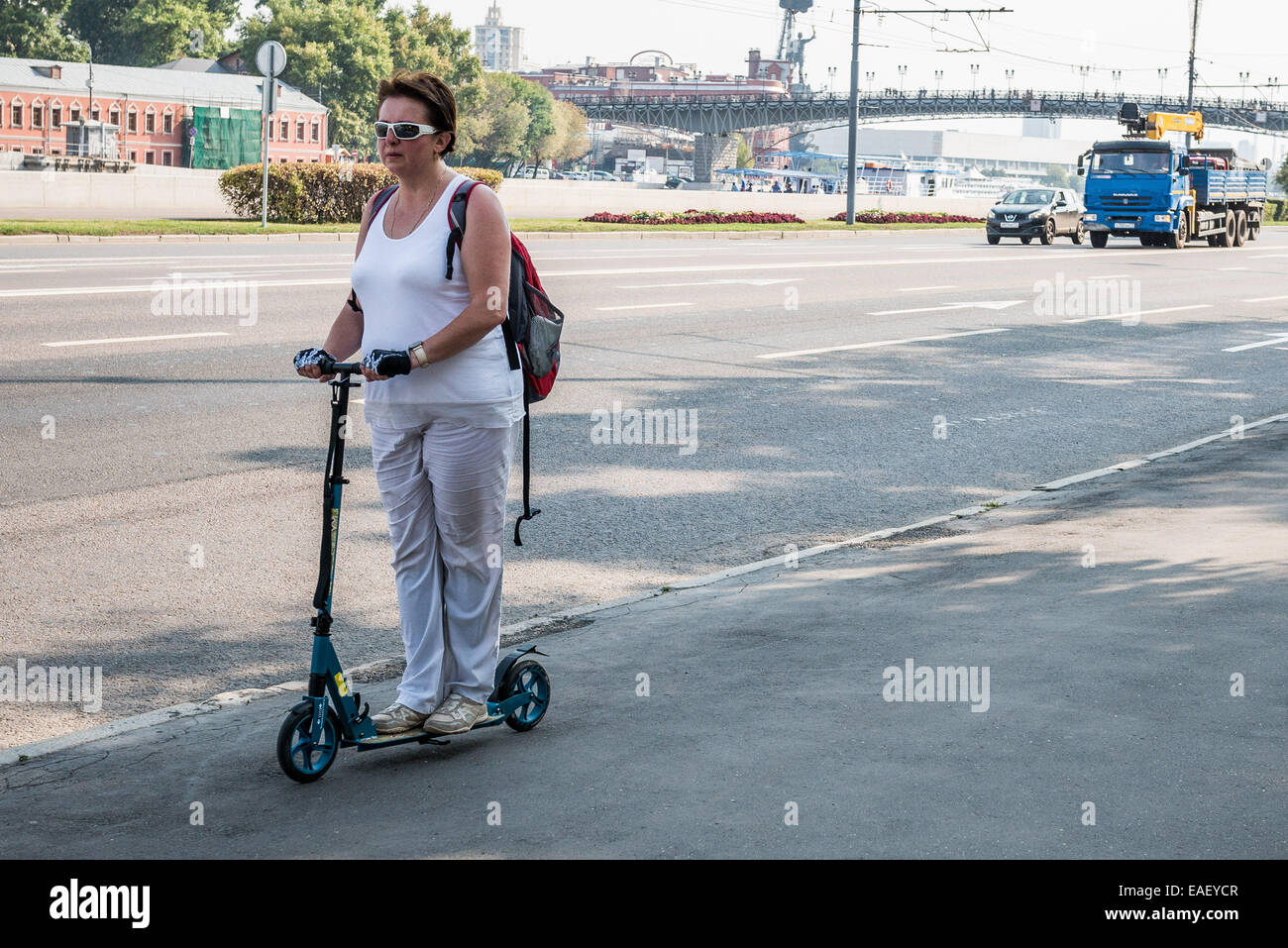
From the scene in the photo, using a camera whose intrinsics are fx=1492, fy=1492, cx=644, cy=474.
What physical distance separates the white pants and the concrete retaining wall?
30.3 meters

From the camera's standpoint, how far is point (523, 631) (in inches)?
232

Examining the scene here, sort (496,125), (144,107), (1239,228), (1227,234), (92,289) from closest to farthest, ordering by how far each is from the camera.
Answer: (92,289) → (1227,234) → (1239,228) → (144,107) → (496,125)

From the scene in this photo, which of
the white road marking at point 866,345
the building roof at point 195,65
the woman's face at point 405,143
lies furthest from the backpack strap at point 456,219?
the building roof at point 195,65

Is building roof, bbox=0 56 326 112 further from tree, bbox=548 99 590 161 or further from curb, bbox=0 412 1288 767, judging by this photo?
curb, bbox=0 412 1288 767

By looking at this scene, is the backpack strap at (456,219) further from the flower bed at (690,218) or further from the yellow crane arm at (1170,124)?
the yellow crane arm at (1170,124)

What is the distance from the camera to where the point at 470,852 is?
378 centimetres

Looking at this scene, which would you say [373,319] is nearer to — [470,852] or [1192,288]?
[470,852]

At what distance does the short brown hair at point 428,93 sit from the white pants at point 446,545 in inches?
33.5

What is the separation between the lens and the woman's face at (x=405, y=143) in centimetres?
416

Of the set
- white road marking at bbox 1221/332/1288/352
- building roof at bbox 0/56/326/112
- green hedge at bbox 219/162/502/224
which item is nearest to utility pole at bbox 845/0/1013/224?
green hedge at bbox 219/162/502/224

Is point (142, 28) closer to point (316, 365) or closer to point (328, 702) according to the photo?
point (316, 365)

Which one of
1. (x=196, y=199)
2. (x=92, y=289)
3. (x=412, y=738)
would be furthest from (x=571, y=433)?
(x=196, y=199)

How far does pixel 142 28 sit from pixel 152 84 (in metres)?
19.4
